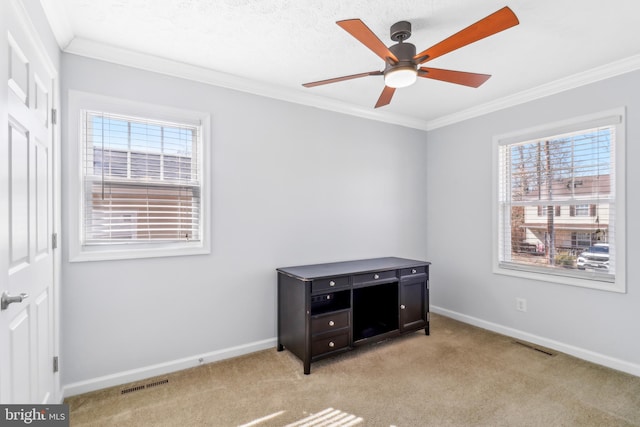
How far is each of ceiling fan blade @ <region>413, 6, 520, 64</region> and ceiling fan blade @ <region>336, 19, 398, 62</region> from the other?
198 millimetres

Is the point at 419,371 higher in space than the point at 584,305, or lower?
lower

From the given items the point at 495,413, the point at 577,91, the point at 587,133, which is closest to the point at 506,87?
the point at 577,91

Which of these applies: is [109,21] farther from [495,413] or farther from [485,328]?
[485,328]

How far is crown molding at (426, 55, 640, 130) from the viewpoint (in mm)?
2584

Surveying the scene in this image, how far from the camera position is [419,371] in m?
2.64

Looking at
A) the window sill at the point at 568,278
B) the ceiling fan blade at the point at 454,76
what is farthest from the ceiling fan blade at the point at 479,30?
the window sill at the point at 568,278

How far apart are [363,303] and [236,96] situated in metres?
2.45

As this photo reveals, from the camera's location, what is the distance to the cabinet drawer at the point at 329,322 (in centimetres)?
266

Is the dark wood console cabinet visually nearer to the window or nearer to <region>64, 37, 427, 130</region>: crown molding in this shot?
the window

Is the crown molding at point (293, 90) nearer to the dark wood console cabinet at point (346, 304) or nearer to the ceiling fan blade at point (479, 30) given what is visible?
the ceiling fan blade at point (479, 30)

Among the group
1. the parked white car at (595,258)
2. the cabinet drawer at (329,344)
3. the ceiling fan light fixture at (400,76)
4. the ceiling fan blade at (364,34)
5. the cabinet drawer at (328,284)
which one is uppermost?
the ceiling fan blade at (364,34)

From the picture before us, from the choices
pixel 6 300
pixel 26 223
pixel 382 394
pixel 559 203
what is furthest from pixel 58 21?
pixel 559 203

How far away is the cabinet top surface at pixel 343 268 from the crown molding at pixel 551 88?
1.87 meters

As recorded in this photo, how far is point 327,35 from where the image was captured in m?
2.21
